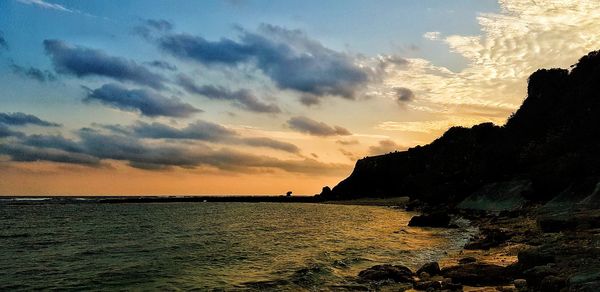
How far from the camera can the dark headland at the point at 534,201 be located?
58.3 feet

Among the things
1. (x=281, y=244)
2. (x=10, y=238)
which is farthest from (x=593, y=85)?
(x=10, y=238)

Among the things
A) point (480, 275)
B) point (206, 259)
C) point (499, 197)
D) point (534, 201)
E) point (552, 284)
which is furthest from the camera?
point (499, 197)

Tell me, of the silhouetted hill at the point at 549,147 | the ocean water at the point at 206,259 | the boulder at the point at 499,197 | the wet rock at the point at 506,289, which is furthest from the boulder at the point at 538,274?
the boulder at the point at 499,197

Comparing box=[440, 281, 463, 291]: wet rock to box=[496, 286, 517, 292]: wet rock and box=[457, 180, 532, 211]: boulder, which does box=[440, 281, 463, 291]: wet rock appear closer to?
box=[496, 286, 517, 292]: wet rock

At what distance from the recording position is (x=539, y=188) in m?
57.2

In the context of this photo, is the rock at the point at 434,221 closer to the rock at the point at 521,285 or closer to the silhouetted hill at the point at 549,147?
the silhouetted hill at the point at 549,147

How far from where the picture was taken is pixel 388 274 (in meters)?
21.8

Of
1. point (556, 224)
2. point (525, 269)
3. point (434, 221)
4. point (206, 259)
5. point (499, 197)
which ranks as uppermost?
point (499, 197)

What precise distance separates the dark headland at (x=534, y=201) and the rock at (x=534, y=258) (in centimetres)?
4

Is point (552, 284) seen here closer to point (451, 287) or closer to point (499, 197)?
point (451, 287)

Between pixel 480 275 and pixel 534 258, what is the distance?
2311mm

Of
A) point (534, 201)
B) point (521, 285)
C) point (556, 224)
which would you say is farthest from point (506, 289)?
point (534, 201)

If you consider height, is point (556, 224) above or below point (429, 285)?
above

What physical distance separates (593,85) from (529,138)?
19.4m
